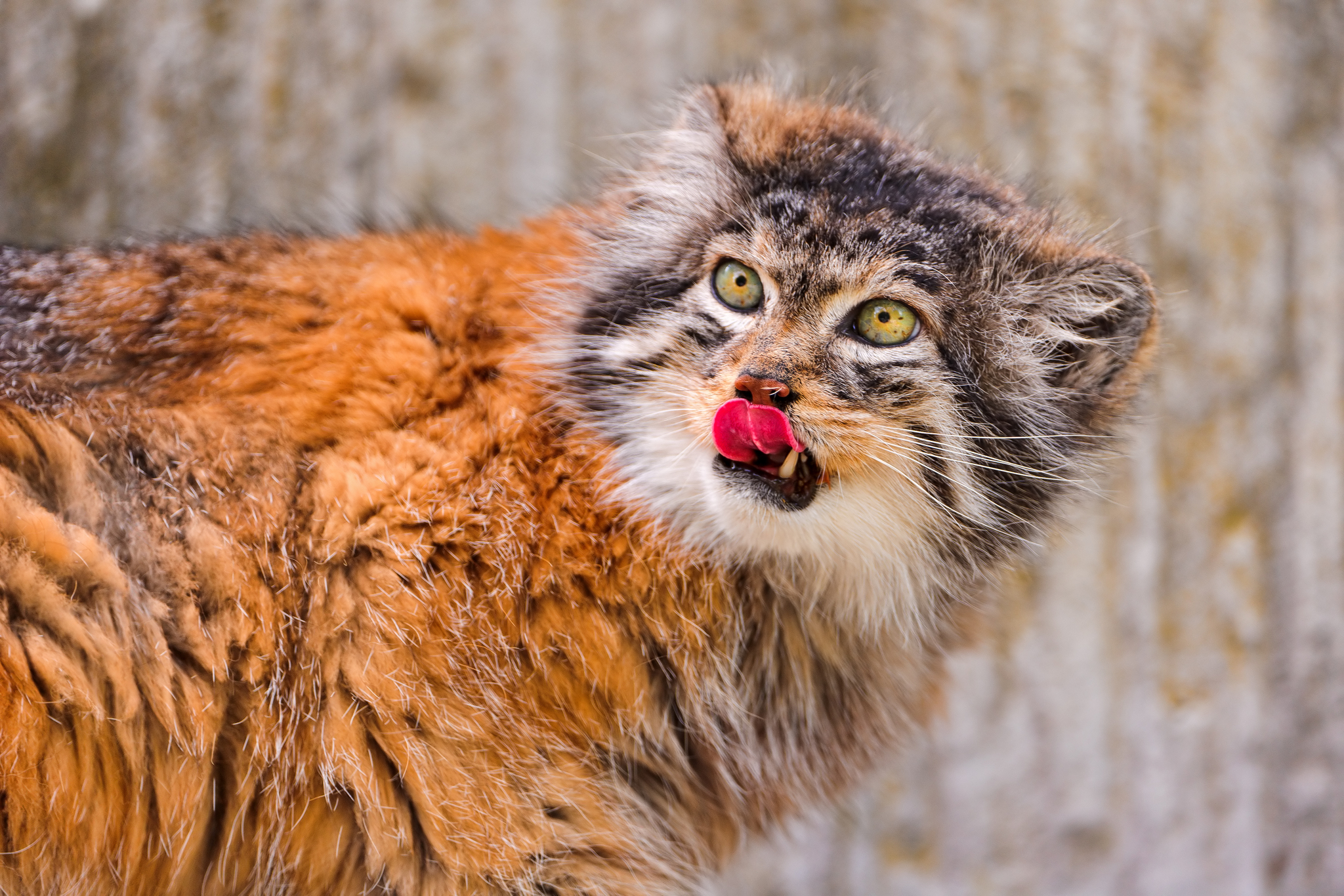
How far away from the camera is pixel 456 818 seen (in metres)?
2.62

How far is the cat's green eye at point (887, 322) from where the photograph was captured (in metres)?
2.65

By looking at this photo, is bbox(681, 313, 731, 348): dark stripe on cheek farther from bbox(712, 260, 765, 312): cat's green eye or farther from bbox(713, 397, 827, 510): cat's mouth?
bbox(713, 397, 827, 510): cat's mouth

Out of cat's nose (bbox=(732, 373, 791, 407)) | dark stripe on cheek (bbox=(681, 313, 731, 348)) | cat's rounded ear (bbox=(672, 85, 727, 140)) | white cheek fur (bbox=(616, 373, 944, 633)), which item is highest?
cat's rounded ear (bbox=(672, 85, 727, 140))

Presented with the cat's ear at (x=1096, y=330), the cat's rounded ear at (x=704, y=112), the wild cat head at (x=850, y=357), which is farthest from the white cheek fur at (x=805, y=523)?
the cat's rounded ear at (x=704, y=112)

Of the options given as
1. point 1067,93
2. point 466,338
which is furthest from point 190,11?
point 1067,93

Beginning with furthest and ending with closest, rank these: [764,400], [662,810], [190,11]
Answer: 1. [190,11]
2. [662,810]
3. [764,400]

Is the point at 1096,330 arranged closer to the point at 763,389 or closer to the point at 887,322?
the point at 887,322

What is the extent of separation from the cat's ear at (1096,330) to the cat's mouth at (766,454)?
746 millimetres

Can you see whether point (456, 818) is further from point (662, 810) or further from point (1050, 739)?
point (1050, 739)

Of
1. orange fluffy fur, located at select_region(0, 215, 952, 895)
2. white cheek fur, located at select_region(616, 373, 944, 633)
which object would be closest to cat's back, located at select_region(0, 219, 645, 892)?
orange fluffy fur, located at select_region(0, 215, 952, 895)

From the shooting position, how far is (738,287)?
9.19 ft

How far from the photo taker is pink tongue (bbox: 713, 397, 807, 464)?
251cm

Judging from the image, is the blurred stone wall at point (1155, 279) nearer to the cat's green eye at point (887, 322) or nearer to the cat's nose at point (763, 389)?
the cat's green eye at point (887, 322)

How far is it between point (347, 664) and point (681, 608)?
85 cm
